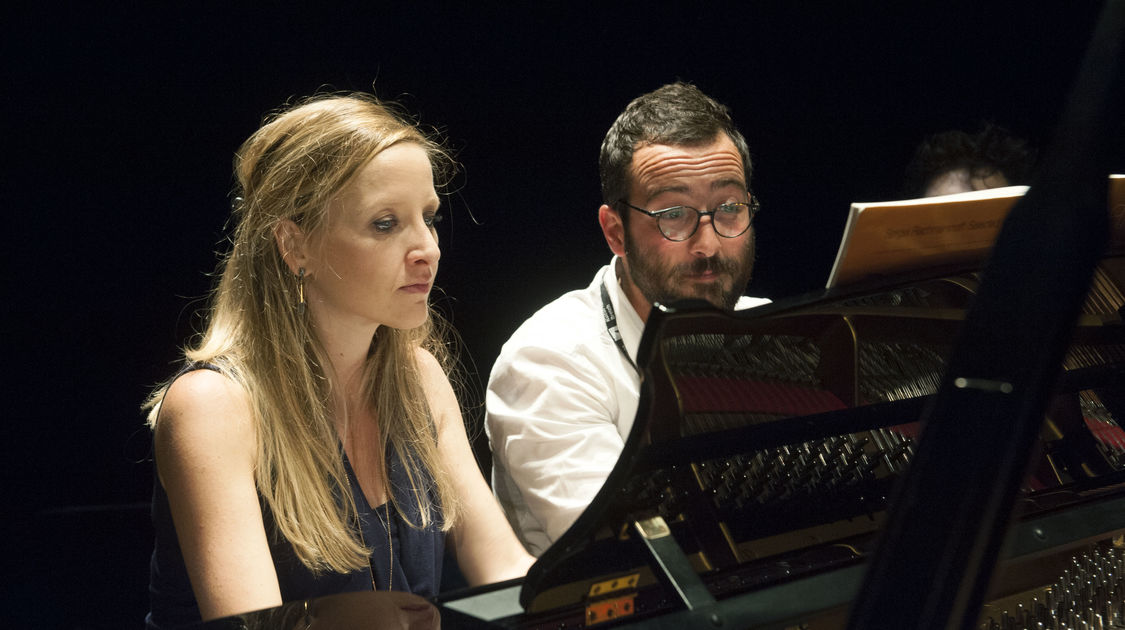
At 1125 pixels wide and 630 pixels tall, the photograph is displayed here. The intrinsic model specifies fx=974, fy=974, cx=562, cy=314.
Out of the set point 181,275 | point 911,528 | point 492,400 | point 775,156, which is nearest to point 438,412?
point 492,400

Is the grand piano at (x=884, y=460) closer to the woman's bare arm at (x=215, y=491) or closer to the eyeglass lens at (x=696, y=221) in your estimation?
the woman's bare arm at (x=215, y=491)

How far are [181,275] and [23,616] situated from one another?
3.59 feet

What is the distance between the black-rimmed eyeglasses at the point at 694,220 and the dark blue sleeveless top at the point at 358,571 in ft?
2.94

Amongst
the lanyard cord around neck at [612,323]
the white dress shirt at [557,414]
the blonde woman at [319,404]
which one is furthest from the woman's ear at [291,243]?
the lanyard cord around neck at [612,323]

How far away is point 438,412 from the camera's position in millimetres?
1984

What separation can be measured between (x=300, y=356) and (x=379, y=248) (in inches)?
9.4

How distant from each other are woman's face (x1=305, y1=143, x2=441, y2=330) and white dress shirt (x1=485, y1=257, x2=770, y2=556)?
0.47m

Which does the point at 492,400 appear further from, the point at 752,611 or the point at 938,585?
the point at 938,585

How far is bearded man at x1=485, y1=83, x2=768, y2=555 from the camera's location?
206 centimetres

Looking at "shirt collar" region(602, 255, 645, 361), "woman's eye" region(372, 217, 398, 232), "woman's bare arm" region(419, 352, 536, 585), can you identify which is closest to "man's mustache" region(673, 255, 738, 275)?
"shirt collar" region(602, 255, 645, 361)

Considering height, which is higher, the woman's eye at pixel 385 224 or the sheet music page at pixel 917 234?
the sheet music page at pixel 917 234

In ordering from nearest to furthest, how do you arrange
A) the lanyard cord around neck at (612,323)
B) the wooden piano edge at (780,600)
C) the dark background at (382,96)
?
the wooden piano edge at (780,600) < the lanyard cord around neck at (612,323) < the dark background at (382,96)

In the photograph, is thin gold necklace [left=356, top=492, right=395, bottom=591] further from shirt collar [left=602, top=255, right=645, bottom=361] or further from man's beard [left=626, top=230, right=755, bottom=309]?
man's beard [left=626, top=230, right=755, bottom=309]

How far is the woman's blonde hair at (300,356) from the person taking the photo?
1.62m
